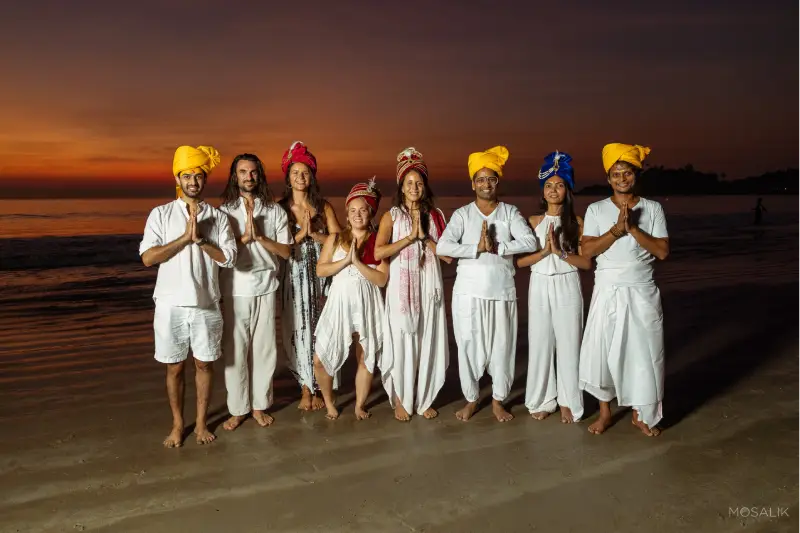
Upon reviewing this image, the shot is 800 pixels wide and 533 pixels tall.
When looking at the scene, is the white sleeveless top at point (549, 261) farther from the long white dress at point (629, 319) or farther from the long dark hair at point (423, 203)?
the long dark hair at point (423, 203)

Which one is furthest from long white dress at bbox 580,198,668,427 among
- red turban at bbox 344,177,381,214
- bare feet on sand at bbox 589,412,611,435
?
red turban at bbox 344,177,381,214

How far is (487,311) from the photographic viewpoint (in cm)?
486

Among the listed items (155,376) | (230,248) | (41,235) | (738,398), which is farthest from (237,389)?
(41,235)

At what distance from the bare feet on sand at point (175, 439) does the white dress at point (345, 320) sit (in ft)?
3.81

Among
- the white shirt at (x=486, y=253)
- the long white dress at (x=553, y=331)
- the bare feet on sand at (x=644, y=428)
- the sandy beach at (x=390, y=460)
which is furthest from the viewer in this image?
the long white dress at (x=553, y=331)

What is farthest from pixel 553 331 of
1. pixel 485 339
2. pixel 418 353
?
pixel 418 353

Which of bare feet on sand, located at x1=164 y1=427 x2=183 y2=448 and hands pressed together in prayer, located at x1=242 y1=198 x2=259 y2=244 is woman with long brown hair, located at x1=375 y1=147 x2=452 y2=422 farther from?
bare feet on sand, located at x1=164 y1=427 x2=183 y2=448

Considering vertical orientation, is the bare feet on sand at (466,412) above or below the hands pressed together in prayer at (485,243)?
below

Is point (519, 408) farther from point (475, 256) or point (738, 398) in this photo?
point (738, 398)

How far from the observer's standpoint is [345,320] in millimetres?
4926

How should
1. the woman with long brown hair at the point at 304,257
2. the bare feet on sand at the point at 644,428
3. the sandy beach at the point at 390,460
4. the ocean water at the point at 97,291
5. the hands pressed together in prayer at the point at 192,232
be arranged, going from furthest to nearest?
the ocean water at the point at 97,291, the woman with long brown hair at the point at 304,257, the bare feet on sand at the point at 644,428, the hands pressed together in prayer at the point at 192,232, the sandy beach at the point at 390,460

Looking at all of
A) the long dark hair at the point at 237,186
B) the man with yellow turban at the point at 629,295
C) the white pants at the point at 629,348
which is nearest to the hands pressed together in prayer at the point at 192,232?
the long dark hair at the point at 237,186

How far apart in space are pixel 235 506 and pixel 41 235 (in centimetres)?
2022

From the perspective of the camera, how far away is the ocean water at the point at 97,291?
5.70 m
